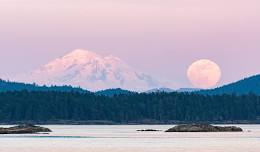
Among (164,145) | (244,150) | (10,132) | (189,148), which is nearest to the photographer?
(244,150)

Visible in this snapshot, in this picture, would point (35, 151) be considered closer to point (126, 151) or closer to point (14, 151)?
point (14, 151)

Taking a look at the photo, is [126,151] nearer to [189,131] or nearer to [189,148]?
[189,148]

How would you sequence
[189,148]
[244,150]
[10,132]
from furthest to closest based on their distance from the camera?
[10,132], [189,148], [244,150]

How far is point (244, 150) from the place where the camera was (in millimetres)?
112375

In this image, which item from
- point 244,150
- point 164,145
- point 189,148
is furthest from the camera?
point 164,145

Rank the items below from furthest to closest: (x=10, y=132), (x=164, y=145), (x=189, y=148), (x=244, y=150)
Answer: (x=10, y=132) < (x=164, y=145) < (x=189, y=148) < (x=244, y=150)

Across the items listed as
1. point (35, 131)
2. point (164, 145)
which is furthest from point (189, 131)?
point (164, 145)

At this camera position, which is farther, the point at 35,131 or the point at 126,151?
the point at 35,131

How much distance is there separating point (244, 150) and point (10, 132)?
88.2m

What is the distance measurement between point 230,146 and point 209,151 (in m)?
11.3

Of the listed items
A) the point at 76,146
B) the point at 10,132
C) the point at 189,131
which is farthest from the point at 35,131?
the point at 76,146

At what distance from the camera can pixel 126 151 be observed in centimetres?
11425

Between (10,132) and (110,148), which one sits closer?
(110,148)

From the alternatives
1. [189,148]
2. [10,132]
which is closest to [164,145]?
[189,148]
